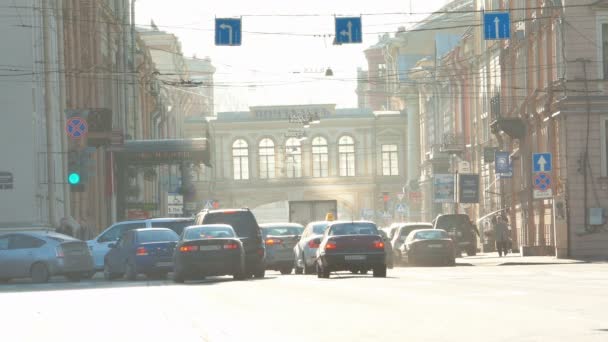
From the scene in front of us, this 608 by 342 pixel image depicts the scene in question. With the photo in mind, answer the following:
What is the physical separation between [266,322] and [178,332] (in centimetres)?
144

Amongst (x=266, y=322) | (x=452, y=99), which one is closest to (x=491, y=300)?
(x=266, y=322)

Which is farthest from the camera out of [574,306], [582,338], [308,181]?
[308,181]

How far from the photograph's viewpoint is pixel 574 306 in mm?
18953

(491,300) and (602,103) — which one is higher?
(602,103)

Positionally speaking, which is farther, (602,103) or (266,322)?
(602,103)

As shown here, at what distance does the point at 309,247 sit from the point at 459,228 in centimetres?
2282

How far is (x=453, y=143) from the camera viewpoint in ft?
275

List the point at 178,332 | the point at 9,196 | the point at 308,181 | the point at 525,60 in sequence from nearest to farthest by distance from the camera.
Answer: the point at 178,332 < the point at 9,196 < the point at 525,60 < the point at 308,181

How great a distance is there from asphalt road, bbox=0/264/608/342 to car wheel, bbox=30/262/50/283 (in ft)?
33.8

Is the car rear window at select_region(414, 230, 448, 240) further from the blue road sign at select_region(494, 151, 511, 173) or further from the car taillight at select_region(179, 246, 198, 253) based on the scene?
the car taillight at select_region(179, 246, 198, 253)

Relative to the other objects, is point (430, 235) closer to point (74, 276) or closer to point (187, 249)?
point (74, 276)

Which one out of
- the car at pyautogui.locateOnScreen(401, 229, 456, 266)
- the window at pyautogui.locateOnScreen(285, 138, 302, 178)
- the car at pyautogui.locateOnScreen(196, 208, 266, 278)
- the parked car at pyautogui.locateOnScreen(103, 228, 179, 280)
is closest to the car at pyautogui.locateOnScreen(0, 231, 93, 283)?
the parked car at pyautogui.locateOnScreen(103, 228, 179, 280)

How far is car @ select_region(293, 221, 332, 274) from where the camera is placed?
132 ft

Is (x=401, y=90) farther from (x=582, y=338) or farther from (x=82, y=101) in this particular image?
(x=582, y=338)
